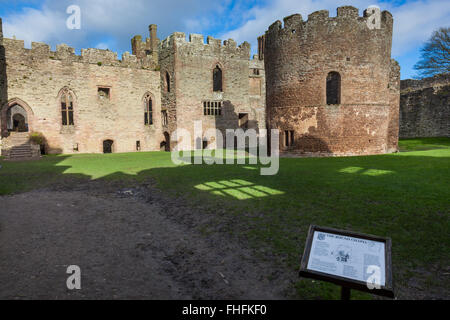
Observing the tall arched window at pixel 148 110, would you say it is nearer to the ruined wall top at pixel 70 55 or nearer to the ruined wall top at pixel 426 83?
the ruined wall top at pixel 70 55

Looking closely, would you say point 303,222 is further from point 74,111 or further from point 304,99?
point 74,111

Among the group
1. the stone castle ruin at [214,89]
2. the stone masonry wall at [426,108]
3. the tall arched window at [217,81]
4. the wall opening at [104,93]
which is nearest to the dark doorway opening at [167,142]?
the stone castle ruin at [214,89]

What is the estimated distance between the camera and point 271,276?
158 inches

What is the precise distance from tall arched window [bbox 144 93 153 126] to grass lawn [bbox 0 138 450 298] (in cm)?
1159

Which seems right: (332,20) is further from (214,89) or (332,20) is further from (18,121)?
(18,121)

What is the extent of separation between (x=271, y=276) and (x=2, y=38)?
22.6m

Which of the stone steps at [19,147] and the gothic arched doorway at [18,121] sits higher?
the gothic arched doorway at [18,121]

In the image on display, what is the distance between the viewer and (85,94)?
21.4m

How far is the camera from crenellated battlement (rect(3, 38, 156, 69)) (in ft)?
→ 62.0

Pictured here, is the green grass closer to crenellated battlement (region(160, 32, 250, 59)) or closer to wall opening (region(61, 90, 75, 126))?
crenellated battlement (region(160, 32, 250, 59))

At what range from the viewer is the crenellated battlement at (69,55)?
18.9 metres

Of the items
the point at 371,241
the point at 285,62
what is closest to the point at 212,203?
the point at 371,241

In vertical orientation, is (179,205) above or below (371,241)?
below

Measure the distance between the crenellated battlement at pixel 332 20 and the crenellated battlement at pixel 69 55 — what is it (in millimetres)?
12885
